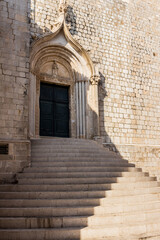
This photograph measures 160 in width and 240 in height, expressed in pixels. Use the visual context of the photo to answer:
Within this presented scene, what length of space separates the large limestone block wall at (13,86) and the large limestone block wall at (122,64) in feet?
6.34

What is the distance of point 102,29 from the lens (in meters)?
10.1

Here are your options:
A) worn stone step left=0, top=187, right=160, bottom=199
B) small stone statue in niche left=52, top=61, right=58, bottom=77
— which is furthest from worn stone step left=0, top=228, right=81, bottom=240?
small stone statue in niche left=52, top=61, right=58, bottom=77

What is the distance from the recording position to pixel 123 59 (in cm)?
1031

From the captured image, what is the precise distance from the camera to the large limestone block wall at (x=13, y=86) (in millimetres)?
5859

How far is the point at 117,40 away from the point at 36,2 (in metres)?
3.47

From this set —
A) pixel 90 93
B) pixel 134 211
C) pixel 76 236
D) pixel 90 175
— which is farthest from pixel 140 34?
pixel 76 236

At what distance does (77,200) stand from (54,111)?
4676 millimetres

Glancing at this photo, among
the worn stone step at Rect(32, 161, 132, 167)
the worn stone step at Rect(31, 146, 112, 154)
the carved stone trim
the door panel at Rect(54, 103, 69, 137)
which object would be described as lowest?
the worn stone step at Rect(32, 161, 132, 167)

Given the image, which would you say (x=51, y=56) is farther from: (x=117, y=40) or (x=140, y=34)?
(x=140, y=34)

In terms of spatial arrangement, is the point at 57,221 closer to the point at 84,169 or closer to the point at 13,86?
the point at 84,169

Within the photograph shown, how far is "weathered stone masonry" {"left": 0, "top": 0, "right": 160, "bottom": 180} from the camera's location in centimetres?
937

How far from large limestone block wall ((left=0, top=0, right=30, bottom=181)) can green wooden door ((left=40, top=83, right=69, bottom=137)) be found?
2.49 metres

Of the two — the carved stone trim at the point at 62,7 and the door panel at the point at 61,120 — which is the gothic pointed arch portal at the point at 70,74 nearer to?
the carved stone trim at the point at 62,7

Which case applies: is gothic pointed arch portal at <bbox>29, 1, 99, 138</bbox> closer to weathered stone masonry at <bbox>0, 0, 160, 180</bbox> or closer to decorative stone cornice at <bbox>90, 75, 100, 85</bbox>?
decorative stone cornice at <bbox>90, 75, 100, 85</bbox>
